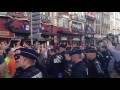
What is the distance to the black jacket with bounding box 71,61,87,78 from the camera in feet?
17.3

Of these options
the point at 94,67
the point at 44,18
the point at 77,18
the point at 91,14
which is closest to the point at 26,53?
the point at 44,18

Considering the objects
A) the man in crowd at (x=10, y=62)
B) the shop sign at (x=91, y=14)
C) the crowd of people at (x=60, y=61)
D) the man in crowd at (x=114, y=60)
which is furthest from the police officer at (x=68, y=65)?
the man in crowd at (x=10, y=62)

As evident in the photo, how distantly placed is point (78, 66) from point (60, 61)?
546 millimetres

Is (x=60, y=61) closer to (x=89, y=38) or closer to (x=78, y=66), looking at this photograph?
(x=78, y=66)

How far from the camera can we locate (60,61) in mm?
5590

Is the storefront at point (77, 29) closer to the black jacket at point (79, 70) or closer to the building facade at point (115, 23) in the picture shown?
the black jacket at point (79, 70)

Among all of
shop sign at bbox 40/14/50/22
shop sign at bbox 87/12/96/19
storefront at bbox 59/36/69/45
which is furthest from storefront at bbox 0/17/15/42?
shop sign at bbox 87/12/96/19

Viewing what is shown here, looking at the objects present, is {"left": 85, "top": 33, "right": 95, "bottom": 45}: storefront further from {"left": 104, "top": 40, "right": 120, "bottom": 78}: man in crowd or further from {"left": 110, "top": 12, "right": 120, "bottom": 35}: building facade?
{"left": 110, "top": 12, "right": 120, "bottom": 35}: building facade

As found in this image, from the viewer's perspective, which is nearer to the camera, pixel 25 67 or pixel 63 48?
pixel 25 67

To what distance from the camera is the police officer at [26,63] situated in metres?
5.18
